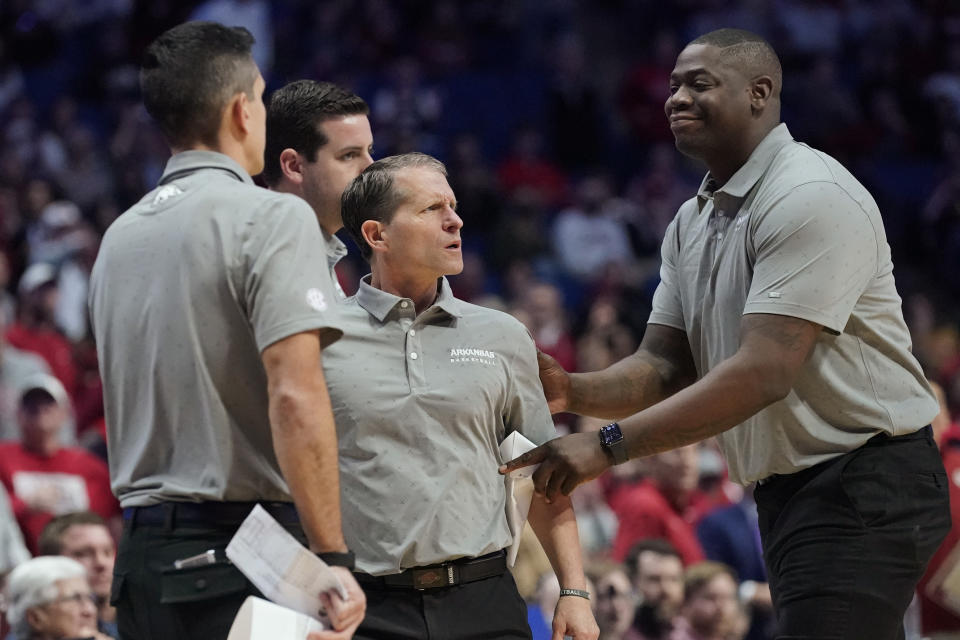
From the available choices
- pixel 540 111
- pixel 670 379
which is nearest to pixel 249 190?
pixel 670 379

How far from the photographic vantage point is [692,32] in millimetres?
15430

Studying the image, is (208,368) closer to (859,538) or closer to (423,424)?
(423,424)

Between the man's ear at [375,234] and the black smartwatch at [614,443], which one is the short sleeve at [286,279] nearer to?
the man's ear at [375,234]

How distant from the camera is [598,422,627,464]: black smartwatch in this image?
4.03 metres

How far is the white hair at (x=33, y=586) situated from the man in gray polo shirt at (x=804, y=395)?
2653mm

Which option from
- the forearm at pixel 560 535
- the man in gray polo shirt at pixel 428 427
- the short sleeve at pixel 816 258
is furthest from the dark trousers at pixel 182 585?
the short sleeve at pixel 816 258

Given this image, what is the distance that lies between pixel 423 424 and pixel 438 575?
1.32 feet

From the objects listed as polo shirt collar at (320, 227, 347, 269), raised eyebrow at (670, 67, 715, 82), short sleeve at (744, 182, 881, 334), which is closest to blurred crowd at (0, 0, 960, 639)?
polo shirt collar at (320, 227, 347, 269)

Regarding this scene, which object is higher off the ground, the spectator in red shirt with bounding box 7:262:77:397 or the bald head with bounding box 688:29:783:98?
the bald head with bounding box 688:29:783:98

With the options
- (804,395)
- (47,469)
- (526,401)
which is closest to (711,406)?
(804,395)

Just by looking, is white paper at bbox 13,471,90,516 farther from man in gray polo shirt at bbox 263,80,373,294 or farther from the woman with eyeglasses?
man in gray polo shirt at bbox 263,80,373,294

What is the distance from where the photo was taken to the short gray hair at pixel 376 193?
160 inches

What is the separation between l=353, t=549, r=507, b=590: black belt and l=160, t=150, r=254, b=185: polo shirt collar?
1121mm

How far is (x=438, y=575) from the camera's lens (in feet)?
12.3
